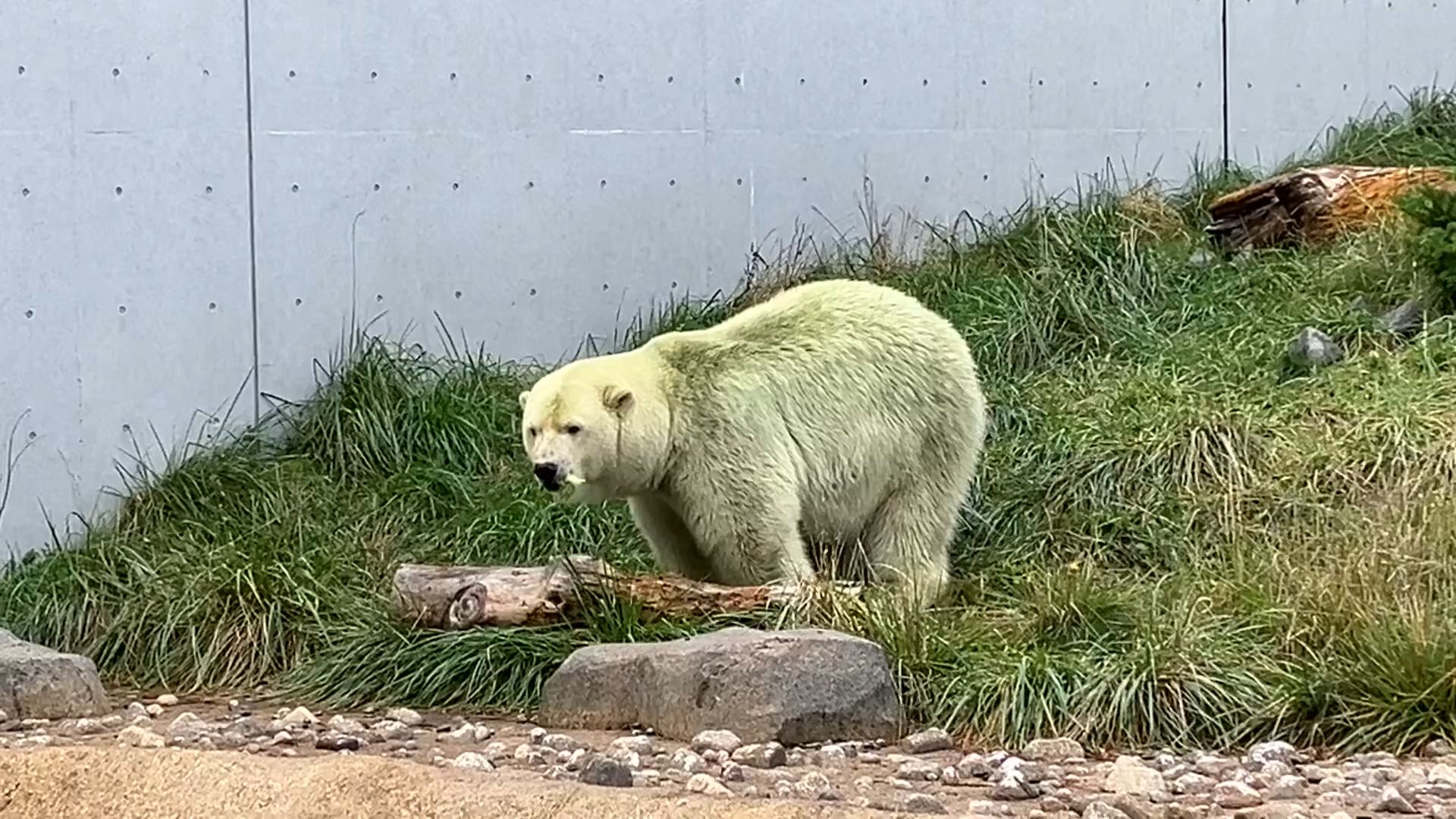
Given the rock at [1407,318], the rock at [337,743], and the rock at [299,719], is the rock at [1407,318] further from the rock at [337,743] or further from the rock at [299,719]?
the rock at [337,743]

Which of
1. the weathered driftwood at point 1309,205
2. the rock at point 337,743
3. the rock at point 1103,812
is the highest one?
the weathered driftwood at point 1309,205

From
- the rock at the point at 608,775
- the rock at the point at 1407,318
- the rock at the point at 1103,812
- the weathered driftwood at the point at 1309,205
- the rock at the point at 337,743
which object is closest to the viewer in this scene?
the rock at the point at 1103,812

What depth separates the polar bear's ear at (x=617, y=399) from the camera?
21.0 ft

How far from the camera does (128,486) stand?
837 centimetres

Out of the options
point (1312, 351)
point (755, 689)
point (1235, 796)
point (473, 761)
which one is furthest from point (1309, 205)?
point (473, 761)

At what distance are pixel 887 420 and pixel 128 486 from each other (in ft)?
10.4

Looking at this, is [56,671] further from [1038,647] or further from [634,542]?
[1038,647]

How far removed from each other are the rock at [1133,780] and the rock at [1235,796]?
0.44 feet

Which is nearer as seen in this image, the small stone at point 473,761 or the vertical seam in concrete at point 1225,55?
the small stone at point 473,761

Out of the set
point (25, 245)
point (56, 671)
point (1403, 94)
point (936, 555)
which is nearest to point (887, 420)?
point (936, 555)

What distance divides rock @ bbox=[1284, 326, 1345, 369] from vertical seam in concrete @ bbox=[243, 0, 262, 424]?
4.17 m

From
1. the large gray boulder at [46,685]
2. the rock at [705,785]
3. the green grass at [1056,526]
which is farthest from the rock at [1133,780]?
the large gray boulder at [46,685]

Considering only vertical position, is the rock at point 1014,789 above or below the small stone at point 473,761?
above

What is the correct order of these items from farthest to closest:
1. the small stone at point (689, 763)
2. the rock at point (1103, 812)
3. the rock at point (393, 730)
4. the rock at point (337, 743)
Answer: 1. the rock at point (393, 730)
2. the rock at point (337, 743)
3. the small stone at point (689, 763)
4. the rock at point (1103, 812)
